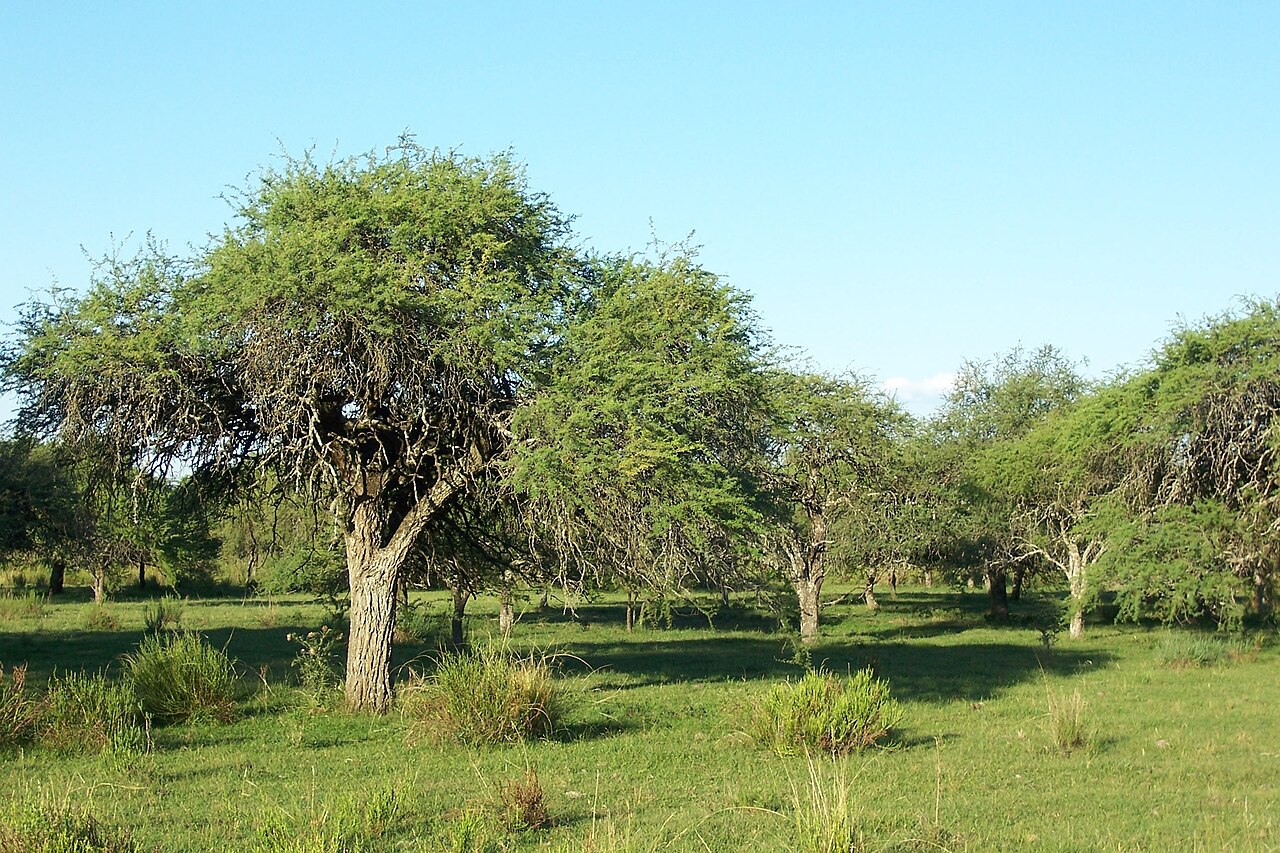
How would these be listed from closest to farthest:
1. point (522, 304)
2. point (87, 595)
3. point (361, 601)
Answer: point (522, 304)
point (361, 601)
point (87, 595)

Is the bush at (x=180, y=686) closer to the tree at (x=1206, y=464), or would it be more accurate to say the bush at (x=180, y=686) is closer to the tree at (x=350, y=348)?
the tree at (x=350, y=348)

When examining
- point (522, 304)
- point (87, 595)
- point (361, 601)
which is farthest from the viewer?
point (87, 595)

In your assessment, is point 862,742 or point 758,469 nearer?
point 862,742

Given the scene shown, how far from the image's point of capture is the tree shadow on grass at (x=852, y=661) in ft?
71.0

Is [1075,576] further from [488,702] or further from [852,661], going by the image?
[488,702]

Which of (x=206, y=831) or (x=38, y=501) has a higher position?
(x=38, y=501)

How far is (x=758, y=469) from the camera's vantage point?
19844 millimetres

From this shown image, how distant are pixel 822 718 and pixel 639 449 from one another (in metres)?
3.76

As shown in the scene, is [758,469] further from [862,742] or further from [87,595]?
[87,595]

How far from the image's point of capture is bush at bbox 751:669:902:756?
488 inches

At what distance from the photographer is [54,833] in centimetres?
678

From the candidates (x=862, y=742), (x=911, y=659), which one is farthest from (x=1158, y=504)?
(x=862, y=742)

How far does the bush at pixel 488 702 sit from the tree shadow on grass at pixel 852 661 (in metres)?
6.94

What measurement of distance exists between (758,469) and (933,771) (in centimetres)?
895
